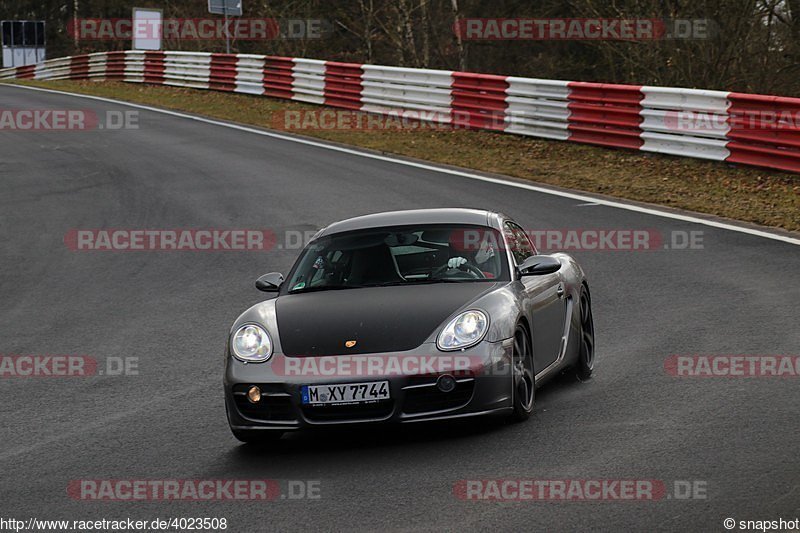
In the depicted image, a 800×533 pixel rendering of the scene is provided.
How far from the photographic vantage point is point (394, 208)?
1653 cm

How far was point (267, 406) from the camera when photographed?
690cm

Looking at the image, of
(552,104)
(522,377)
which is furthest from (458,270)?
(552,104)

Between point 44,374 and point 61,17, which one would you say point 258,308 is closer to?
point 44,374

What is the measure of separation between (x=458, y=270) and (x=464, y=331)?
92 cm

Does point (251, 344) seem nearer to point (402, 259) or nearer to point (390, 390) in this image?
point (390, 390)

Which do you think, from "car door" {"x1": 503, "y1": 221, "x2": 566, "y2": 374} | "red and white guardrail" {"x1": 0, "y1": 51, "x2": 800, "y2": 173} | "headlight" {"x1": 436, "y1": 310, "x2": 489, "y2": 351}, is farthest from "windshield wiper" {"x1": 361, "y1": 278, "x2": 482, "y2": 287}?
"red and white guardrail" {"x1": 0, "y1": 51, "x2": 800, "y2": 173}

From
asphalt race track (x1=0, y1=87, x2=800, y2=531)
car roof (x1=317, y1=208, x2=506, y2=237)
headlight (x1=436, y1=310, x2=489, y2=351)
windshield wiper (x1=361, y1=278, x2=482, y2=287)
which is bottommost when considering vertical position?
asphalt race track (x1=0, y1=87, x2=800, y2=531)

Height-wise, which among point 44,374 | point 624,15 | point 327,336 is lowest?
point 44,374

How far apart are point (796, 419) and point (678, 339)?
2.38 meters

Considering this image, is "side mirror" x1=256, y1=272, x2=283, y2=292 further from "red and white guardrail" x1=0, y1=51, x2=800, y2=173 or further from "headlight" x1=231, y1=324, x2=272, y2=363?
"red and white guardrail" x1=0, y1=51, x2=800, y2=173

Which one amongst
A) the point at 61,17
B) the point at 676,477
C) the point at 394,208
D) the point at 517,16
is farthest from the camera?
the point at 61,17

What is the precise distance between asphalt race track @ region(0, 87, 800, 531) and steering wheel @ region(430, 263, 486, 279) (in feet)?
2.91

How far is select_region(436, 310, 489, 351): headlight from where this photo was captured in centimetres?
690

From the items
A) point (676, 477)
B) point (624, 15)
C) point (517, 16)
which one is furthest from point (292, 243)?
point (517, 16)
